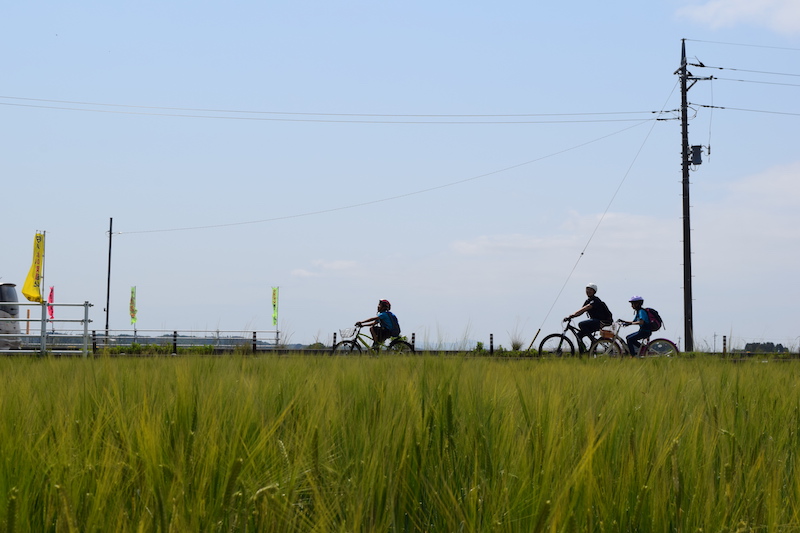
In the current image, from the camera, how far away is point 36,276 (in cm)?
3572

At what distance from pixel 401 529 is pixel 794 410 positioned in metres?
2.51

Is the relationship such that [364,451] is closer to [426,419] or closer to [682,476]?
[426,419]

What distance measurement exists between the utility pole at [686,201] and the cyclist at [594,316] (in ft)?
40.9

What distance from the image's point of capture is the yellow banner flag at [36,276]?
33188mm

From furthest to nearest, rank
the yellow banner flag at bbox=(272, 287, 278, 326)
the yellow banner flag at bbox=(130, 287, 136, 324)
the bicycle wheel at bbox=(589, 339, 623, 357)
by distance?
1. the yellow banner flag at bbox=(130, 287, 136, 324)
2. the yellow banner flag at bbox=(272, 287, 278, 326)
3. the bicycle wheel at bbox=(589, 339, 623, 357)

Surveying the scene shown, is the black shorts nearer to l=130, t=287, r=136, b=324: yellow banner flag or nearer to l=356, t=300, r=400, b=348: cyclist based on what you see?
l=356, t=300, r=400, b=348: cyclist

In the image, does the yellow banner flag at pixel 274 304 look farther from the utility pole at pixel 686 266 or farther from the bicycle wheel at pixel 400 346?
the bicycle wheel at pixel 400 346

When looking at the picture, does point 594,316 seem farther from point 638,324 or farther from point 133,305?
point 133,305

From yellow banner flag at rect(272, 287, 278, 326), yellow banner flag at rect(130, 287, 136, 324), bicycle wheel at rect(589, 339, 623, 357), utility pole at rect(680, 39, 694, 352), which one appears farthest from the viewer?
yellow banner flag at rect(130, 287, 136, 324)

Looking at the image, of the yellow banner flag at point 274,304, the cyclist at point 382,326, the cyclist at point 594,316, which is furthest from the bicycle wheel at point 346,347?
the yellow banner flag at point 274,304

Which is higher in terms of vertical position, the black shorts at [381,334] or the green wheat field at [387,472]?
the black shorts at [381,334]

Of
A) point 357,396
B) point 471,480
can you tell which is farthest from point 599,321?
point 471,480

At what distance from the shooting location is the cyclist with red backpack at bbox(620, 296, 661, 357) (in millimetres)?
15172

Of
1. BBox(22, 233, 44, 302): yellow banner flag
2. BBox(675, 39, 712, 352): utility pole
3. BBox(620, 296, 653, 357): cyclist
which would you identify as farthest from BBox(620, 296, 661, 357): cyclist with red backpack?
BBox(22, 233, 44, 302): yellow banner flag
